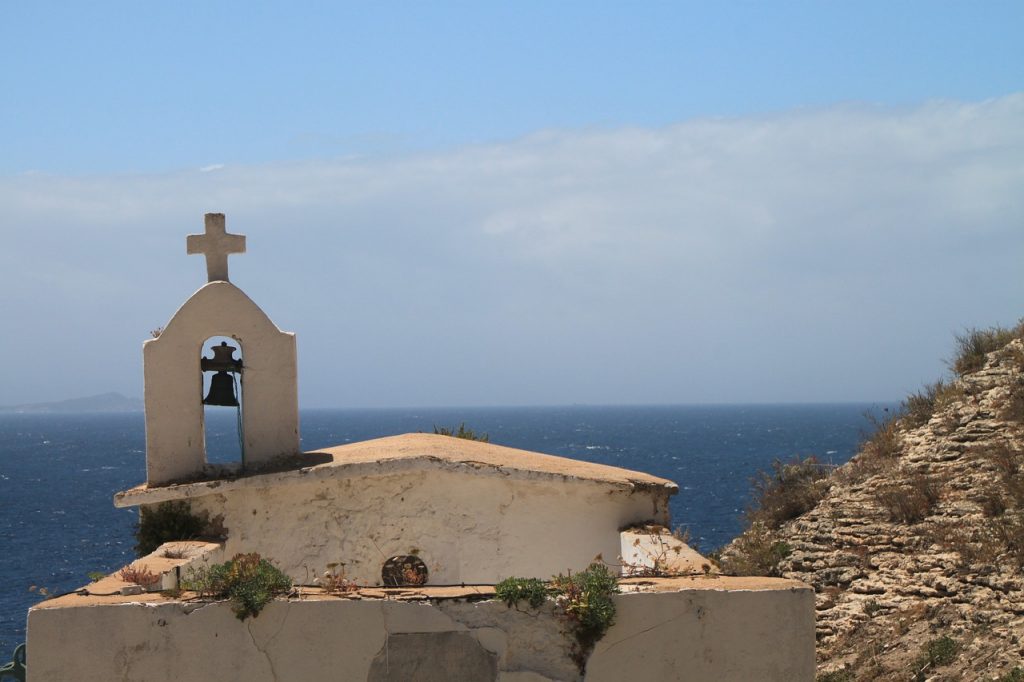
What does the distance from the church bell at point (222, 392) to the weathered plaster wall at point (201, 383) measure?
0.15 meters

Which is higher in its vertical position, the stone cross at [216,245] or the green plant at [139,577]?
the stone cross at [216,245]

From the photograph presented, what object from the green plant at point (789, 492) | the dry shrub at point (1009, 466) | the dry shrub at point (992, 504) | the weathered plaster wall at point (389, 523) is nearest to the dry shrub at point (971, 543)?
the dry shrub at point (992, 504)

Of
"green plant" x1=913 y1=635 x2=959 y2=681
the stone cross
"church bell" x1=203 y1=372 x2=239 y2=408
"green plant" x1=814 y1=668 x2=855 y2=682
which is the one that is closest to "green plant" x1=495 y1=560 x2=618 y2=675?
"church bell" x1=203 y1=372 x2=239 y2=408

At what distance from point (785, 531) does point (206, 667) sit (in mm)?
17925

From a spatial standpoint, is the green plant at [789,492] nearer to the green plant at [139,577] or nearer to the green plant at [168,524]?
the green plant at [168,524]

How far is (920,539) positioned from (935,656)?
4488 mm

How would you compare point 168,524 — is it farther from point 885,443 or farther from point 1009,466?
point 885,443

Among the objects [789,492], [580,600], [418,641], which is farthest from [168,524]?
[789,492]

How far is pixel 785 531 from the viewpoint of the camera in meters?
23.8

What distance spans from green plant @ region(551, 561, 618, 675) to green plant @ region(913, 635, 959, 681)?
32.4ft

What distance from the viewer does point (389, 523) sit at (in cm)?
1120

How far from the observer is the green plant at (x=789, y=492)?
25.2 metres

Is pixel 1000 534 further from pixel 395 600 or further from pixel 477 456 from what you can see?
pixel 395 600

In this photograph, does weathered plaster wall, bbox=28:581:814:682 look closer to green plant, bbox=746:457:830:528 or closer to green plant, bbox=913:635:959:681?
green plant, bbox=913:635:959:681
